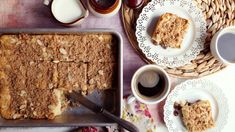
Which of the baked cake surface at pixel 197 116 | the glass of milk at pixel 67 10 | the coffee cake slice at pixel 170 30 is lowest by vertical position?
the baked cake surface at pixel 197 116

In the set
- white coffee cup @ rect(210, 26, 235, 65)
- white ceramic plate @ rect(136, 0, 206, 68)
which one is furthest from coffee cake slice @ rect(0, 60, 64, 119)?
white coffee cup @ rect(210, 26, 235, 65)

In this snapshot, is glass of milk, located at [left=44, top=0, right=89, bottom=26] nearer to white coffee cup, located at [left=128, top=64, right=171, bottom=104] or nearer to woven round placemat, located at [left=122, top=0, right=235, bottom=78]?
woven round placemat, located at [left=122, top=0, right=235, bottom=78]

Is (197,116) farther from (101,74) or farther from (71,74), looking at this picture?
(71,74)

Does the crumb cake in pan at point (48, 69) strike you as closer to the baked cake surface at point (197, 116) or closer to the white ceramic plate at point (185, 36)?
the white ceramic plate at point (185, 36)

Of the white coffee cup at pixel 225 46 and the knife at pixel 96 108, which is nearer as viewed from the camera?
the knife at pixel 96 108

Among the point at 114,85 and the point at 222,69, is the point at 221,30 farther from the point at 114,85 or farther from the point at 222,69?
the point at 114,85

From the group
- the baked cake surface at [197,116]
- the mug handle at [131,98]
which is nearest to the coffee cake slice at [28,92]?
the mug handle at [131,98]

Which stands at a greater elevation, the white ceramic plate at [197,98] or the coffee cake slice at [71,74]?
the coffee cake slice at [71,74]
